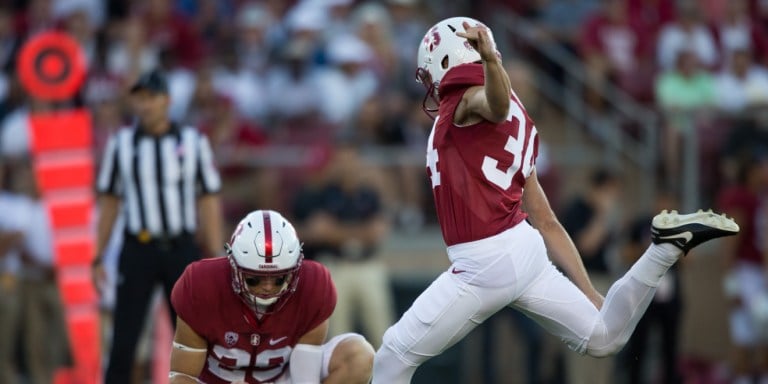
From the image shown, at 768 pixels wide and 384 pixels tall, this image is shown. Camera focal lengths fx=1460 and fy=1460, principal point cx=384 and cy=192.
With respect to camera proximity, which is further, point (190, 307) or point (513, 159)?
point (190, 307)

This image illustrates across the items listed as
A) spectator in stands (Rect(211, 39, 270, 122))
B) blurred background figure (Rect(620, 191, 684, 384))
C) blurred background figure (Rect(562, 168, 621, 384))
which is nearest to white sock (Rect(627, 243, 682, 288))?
blurred background figure (Rect(620, 191, 684, 384))

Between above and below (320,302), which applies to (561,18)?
above

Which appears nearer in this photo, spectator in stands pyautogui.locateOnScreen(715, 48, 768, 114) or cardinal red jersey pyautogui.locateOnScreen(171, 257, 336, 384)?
cardinal red jersey pyautogui.locateOnScreen(171, 257, 336, 384)

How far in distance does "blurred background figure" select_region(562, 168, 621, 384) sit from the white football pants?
15.9 ft

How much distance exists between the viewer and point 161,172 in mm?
8445

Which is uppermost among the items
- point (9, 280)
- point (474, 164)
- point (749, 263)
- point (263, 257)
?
point (474, 164)

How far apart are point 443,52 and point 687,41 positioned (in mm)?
7828

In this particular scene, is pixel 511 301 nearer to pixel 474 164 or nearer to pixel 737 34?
pixel 474 164

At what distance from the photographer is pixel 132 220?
8320 millimetres

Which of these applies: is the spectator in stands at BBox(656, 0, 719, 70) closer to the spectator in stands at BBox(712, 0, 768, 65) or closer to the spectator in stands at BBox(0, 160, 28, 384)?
the spectator in stands at BBox(712, 0, 768, 65)

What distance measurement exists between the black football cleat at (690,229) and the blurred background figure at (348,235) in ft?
17.5

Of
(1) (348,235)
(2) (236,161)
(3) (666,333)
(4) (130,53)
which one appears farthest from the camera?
(4) (130,53)

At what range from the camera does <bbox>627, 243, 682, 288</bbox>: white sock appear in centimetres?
612

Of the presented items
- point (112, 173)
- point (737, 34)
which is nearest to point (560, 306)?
point (112, 173)
